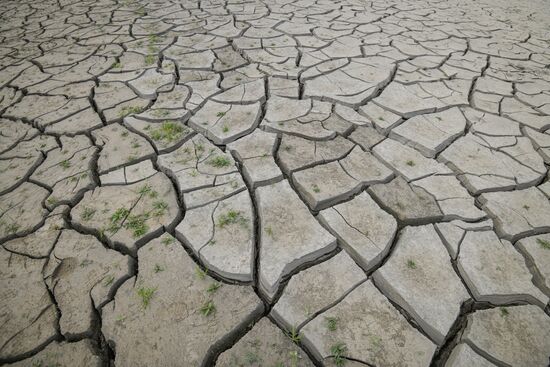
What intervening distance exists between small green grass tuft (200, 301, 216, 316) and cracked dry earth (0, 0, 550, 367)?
0.06 feet

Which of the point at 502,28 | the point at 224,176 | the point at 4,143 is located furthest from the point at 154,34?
the point at 502,28

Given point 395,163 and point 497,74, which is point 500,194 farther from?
point 497,74

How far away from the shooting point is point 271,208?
1.43m

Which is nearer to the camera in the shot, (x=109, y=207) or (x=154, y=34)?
(x=109, y=207)

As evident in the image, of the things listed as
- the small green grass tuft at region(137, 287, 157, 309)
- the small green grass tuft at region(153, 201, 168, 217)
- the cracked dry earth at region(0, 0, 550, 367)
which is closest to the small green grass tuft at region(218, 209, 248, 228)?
the cracked dry earth at region(0, 0, 550, 367)

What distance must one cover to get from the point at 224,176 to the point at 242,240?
17.1 inches

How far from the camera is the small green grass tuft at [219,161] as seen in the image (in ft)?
5.39

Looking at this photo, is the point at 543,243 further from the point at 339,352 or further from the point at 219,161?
the point at 219,161

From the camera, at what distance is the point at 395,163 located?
67.1 inches

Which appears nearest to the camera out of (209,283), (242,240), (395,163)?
(209,283)

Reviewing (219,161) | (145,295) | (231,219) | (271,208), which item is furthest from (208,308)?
(219,161)

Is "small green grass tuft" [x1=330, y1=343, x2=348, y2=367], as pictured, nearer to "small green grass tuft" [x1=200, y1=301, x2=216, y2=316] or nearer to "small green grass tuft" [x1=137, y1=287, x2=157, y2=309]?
"small green grass tuft" [x1=200, y1=301, x2=216, y2=316]

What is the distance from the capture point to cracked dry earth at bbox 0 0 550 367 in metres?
1.02

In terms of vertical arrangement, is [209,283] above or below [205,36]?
below
